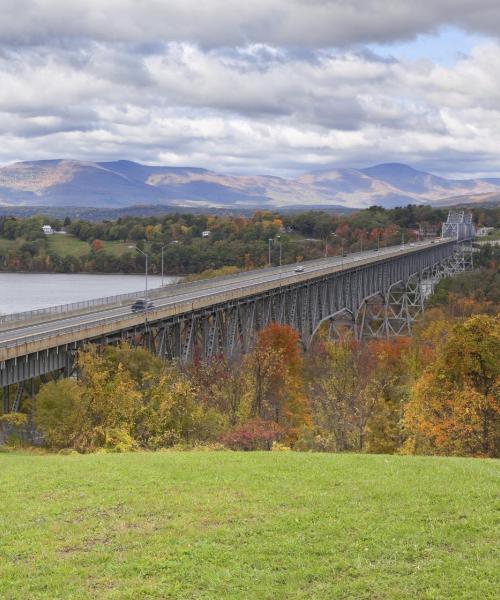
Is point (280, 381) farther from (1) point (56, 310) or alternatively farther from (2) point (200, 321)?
(1) point (56, 310)

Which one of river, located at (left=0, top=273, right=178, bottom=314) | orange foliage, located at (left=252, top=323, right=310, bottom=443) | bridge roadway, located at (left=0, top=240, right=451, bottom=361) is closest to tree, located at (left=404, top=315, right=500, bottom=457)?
orange foliage, located at (left=252, top=323, right=310, bottom=443)

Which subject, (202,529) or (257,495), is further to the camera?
(257,495)

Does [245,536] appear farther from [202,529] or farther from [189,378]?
[189,378]

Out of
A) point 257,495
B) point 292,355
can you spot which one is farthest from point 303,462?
point 292,355

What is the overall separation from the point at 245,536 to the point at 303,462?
282 inches

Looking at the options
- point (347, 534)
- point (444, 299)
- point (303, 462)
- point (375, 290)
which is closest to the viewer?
point (347, 534)

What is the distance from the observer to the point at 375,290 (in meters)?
118

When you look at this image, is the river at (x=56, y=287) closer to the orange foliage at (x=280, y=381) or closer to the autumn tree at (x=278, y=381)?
the orange foliage at (x=280, y=381)

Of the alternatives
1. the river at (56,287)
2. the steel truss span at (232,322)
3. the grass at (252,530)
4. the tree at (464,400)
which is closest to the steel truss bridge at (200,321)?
the steel truss span at (232,322)

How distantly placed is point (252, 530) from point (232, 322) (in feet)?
168

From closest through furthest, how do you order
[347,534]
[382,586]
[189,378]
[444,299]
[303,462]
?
[382,586]
[347,534]
[303,462]
[189,378]
[444,299]

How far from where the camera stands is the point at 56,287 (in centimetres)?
15862

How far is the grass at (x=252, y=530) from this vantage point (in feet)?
46.0

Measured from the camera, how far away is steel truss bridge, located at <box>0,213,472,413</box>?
138 feet
